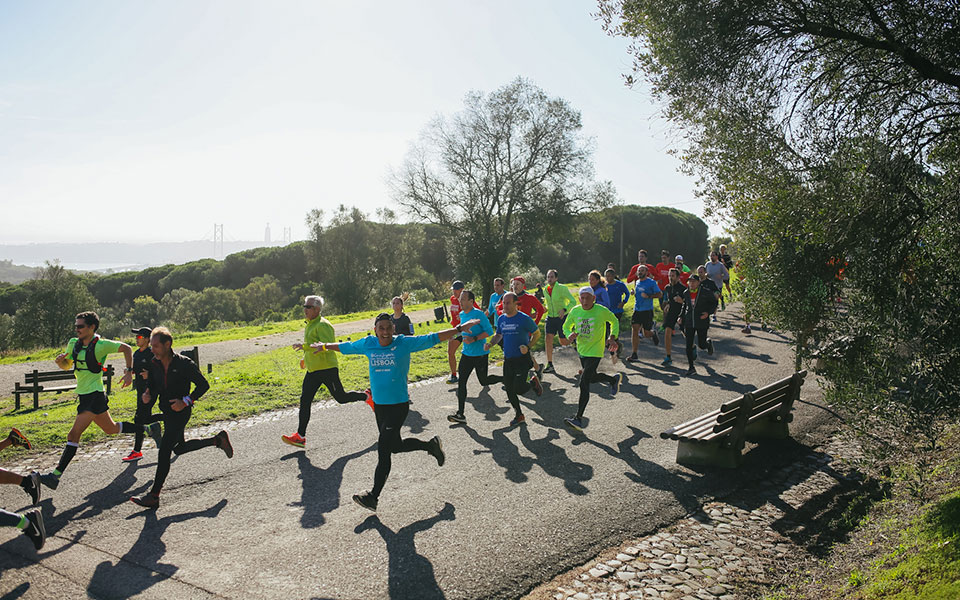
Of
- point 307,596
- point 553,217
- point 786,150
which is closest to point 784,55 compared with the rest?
point 786,150

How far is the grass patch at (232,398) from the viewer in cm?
997

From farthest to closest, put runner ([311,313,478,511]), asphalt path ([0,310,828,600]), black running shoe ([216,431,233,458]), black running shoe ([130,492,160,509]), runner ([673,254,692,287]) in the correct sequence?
runner ([673,254,692,287]), black running shoe ([216,431,233,458]), runner ([311,313,478,511]), black running shoe ([130,492,160,509]), asphalt path ([0,310,828,600])

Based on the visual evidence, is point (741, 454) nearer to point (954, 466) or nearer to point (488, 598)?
point (954, 466)

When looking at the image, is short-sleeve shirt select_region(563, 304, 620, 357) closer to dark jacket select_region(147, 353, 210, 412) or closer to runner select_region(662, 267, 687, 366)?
runner select_region(662, 267, 687, 366)

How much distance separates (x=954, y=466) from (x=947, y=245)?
2.84m

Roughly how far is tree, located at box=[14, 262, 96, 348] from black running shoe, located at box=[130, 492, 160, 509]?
47775mm

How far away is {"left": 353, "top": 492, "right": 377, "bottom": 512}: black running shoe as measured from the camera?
6152 millimetres

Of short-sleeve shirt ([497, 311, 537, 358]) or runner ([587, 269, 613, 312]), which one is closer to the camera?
short-sleeve shirt ([497, 311, 537, 358])

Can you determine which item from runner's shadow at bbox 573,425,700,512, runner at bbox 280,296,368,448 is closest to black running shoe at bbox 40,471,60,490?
runner at bbox 280,296,368,448

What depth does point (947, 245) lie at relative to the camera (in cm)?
600

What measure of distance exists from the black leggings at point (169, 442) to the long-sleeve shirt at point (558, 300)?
28.5 feet

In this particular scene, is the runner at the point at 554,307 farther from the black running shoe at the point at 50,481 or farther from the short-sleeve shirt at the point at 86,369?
the black running shoe at the point at 50,481

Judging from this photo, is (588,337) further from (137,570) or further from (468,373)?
(137,570)

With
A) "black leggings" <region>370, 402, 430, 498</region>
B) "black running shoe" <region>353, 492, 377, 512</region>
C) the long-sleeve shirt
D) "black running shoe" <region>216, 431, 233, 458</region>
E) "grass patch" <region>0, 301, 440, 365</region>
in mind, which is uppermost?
the long-sleeve shirt
